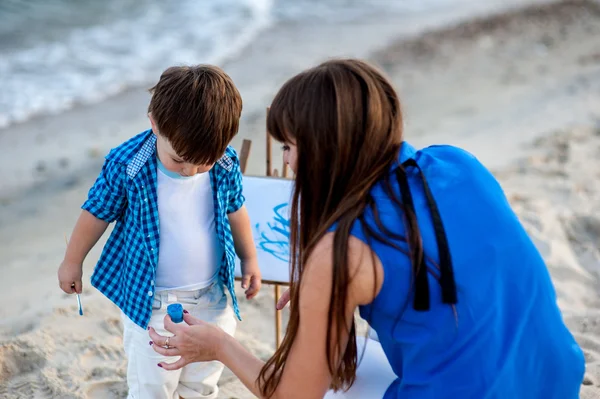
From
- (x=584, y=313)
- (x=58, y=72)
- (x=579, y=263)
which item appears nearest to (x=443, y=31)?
(x=58, y=72)

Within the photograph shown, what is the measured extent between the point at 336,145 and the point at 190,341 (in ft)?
2.45

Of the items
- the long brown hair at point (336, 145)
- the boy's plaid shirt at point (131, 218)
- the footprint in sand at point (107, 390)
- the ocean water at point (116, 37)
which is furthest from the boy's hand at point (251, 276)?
the ocean water at point (116, 37)

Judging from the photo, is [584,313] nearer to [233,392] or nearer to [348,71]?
[233,392]

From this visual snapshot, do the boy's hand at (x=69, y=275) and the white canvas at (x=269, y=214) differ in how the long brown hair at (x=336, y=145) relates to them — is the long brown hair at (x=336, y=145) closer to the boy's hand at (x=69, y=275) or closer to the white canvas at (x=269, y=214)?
the boy's hand at (x=69, y=275)

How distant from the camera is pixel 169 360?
2516 millimetres

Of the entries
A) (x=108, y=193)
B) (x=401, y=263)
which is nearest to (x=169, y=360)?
(x=108, y=193)

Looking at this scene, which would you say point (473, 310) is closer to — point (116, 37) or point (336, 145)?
point (336, 145)

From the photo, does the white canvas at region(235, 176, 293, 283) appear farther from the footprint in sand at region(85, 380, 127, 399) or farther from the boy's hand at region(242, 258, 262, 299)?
the footprint in sand at region(85, 380, 127, 399)

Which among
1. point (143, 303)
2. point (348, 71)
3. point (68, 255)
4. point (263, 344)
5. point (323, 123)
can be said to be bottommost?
point (263, 344)

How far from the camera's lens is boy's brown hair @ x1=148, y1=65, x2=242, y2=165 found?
2.21 m

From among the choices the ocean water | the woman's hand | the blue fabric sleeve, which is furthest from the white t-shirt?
the ocean water

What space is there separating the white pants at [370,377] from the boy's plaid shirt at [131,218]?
711 millimetres

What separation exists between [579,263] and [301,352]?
241 cm

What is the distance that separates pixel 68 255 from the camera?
2400 millimetres
